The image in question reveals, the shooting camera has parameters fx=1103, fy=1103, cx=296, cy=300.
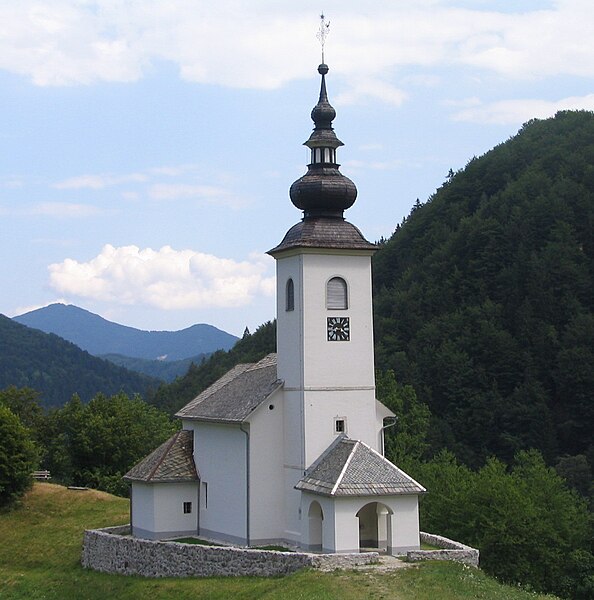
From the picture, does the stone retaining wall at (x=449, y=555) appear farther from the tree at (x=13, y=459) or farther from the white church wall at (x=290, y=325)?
the tree at (x=13, y=459)

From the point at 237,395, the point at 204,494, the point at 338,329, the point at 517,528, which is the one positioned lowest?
the point at 517,528

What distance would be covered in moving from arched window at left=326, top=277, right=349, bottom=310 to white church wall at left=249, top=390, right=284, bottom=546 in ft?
12.2

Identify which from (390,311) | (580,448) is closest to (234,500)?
(580,448)

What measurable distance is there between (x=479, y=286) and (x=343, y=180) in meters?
58.7

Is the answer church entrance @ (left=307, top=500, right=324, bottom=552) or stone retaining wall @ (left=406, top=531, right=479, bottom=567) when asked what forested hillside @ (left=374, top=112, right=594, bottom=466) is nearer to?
church entrance @ (left=307, top=500, right=324, bottom=552)

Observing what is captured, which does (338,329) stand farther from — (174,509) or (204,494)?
(174,509)

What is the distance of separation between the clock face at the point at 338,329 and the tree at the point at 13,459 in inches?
818

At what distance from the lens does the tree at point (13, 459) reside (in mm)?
51062

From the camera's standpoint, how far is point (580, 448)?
80.9 m

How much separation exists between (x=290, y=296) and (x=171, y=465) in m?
8.31

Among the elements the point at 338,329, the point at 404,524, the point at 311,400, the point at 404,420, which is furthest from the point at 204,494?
the point at 404,420

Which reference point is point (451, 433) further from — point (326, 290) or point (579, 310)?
point (326, 290)

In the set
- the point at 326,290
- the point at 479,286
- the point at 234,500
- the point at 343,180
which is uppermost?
the point at 479,286

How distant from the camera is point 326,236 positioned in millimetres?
37656
